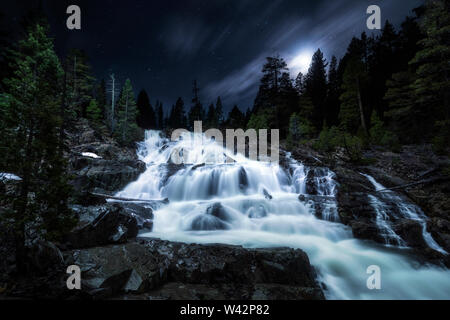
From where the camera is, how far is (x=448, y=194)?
28.8 feet

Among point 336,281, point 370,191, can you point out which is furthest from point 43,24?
point 370,191

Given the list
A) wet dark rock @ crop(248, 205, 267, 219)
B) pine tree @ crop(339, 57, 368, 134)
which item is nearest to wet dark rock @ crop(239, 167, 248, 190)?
wet dark rock @ crop(248, 205, 267, 219)

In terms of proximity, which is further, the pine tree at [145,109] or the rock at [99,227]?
the pine tree at [145,109]

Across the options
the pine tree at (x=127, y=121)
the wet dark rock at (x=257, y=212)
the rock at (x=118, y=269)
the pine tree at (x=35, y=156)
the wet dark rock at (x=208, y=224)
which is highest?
the pine tree at (x=127, y=121)

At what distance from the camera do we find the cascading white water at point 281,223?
5301 millimetres

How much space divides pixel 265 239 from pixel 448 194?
31.1 feet

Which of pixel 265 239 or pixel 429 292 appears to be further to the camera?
pixel 265 239

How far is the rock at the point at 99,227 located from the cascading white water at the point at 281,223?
1.97m

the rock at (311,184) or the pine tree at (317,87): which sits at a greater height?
the pine tree at (317,87)

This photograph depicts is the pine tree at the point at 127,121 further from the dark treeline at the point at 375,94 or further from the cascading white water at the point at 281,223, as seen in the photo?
the dark treeline at the point at 375,94

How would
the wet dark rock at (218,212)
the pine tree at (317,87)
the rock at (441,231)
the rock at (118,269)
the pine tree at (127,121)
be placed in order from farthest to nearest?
the pine tree at (317,87), the pine tree at (127,121), the wet dark rock at (218,212), the rock at (441,231), the rock at (118,269)

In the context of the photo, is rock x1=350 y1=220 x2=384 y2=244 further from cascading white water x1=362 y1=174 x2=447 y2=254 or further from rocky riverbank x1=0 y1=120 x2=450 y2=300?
cascading white water x1=362 y1=174 x2=447 y2=254

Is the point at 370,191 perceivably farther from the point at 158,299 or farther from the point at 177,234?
the point at 158,299

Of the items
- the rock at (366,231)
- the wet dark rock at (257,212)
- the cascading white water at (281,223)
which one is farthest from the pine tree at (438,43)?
the wet dark rock at (257,212)
